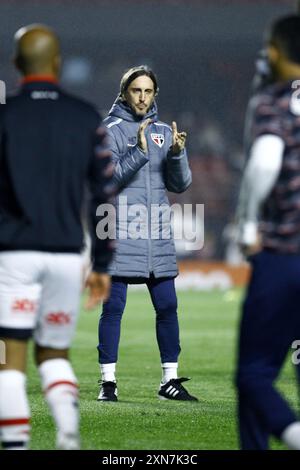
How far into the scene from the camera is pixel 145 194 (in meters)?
9.26

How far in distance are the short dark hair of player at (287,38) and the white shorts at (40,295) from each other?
1284 millimetres

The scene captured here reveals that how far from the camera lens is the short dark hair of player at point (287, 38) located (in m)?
5.64

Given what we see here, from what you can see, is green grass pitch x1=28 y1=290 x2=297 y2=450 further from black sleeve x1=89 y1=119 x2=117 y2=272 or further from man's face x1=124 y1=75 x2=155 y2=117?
man's face x1=124 y1=75 x2=155 y2=117

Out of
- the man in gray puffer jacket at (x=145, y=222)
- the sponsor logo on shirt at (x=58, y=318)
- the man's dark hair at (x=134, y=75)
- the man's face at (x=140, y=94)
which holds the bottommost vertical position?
the sponsor logo on shirt at (x=58, y=318)

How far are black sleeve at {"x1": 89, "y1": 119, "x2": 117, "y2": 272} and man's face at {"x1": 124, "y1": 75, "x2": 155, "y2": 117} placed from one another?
332 centimetres

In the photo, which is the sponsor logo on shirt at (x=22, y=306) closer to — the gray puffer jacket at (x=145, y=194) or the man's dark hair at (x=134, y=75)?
the gray puffer jacket at (x=145, y=194)

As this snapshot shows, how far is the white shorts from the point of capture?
227 inches

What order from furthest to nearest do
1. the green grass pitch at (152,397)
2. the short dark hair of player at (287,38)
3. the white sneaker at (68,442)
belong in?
1. the green grass pitch at (152,397)
2. the white sneaker at (68,442)
3. the short dark hair of player at (287,38)

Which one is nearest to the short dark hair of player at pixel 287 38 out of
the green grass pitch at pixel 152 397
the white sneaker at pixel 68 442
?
the white sneaker at pixel 68 442

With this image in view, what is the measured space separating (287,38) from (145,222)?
3.75 m

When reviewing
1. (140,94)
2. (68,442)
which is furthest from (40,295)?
(140,94)

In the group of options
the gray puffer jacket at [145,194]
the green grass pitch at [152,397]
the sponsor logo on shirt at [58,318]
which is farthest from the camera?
the gray puffer jacket at [145,194]

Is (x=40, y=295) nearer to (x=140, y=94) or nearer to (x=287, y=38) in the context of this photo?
(x=287, y=38)
